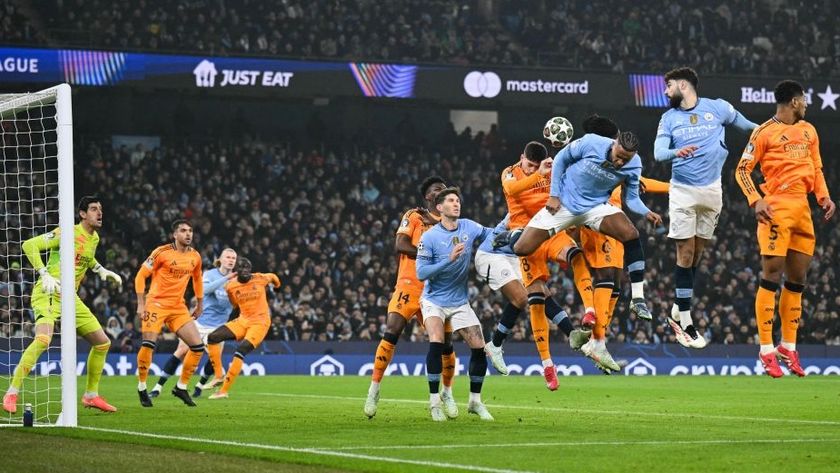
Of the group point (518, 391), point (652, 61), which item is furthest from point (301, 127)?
point (518, 391)

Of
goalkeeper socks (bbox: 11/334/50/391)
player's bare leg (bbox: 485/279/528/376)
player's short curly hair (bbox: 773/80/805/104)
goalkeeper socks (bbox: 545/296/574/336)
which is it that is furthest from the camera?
goalkeeper socks (bbox: 545/296/574/336)

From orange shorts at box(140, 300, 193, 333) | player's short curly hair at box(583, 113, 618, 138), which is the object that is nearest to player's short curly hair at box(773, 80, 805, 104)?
player's short curly hair at box(583, 113, 618, 138)

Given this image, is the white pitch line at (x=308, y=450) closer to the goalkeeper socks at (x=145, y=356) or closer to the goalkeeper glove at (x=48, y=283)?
the goalkeeper glove at (x=48, y=283)

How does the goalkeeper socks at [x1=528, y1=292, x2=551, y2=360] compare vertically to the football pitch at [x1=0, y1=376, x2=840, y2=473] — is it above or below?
above

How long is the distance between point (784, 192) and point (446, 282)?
3.67 m

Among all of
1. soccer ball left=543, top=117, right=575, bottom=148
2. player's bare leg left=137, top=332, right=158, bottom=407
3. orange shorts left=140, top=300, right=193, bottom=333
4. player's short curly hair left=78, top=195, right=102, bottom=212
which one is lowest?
player's bare leg left=137, top=332, right=158, bottom=407

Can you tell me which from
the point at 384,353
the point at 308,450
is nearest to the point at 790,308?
the point at 384,353

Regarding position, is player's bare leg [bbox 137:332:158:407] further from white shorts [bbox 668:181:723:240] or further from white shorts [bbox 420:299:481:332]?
white shorts [bbox 668:181:723:240]

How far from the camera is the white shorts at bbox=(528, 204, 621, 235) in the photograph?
14.0m

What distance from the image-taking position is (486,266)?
50.2ft

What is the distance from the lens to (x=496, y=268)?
1526cm

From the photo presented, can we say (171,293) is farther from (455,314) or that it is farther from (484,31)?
(484,31)

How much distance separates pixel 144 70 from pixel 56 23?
3.19 m

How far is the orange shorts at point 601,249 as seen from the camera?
15477 millimetres
